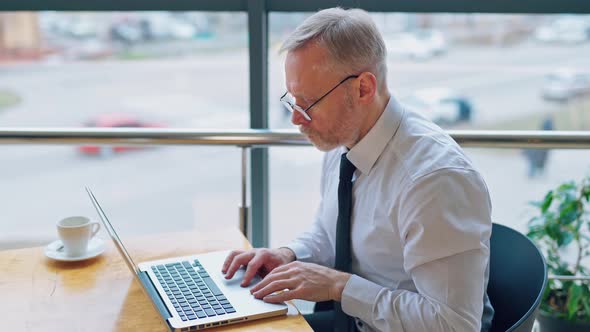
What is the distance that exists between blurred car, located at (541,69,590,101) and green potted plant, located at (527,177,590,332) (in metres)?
2.96

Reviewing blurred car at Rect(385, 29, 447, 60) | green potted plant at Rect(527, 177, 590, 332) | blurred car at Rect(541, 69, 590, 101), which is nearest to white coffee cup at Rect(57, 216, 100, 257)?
green potted plant at Rect(527, 177, 590, 332)

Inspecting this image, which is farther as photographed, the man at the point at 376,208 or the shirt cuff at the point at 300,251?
the shirt cuff at the point at 300,251

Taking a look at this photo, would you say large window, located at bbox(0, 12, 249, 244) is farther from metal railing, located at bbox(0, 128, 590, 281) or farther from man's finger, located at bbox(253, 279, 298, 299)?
man's finger, located at bbox(253, 279, 298, 299)

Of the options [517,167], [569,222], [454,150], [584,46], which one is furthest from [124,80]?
[454,150]

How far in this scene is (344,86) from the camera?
1519mm

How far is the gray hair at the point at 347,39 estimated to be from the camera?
150cm

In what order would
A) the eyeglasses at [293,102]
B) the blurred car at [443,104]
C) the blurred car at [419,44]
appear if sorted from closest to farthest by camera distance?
the eyeglasses at [293,102], the blurred car at [419,44], the blurred car at [443,104]

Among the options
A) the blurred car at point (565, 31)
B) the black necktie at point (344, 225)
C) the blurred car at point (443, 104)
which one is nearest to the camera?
the black necktie at point (344, 225)

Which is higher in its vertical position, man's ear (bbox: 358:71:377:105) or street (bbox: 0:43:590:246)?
man's ear (bbox: 358:71:377:105)

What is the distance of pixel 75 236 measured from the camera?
5.28 feet

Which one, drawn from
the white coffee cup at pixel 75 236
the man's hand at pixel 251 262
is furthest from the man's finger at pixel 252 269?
the white coffee cup at pixel 75 236

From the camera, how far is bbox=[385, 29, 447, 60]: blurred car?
3463 mm

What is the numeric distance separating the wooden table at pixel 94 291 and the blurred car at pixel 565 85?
162 inches

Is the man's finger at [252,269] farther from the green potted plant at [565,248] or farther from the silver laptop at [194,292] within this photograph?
the green potted plant at [565,248]
